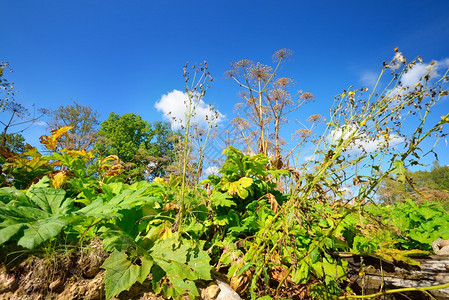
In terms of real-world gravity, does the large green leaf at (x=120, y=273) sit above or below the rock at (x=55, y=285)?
above

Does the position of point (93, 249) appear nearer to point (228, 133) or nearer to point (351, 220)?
point (351, 220)

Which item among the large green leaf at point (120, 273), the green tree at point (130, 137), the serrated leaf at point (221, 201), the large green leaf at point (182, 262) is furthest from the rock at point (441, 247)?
the green tree at point (130, 137)

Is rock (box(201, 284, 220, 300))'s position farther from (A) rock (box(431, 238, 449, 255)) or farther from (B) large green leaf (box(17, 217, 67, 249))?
(A) rock (box(431, 238, 449, 255))

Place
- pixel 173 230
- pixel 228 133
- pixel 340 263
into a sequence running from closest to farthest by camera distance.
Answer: pixel 173 230, pixel 340 263, pixel 228 133

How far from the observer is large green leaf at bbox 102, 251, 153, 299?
1292mm

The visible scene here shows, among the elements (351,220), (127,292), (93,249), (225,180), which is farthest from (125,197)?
(351,220)

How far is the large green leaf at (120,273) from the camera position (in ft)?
4.24

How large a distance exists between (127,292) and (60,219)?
61 centimetres

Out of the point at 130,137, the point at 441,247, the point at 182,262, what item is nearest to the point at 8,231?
the point at 182,262

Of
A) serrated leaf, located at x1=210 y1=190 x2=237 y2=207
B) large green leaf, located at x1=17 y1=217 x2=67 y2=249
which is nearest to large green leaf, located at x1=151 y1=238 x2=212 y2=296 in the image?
serrated leaf, located at x1=210 y1=190 x2=237 y2=207

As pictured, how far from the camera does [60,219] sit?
1.46 m

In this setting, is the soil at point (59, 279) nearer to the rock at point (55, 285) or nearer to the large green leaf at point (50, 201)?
the rock at point (55, 285)

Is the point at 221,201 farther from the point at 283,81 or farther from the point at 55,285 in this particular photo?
the point at 283,81

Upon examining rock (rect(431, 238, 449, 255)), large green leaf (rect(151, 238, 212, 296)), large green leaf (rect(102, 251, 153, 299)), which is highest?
rock (rect(431, 238, 449, 255))
